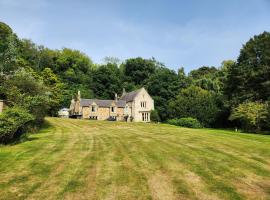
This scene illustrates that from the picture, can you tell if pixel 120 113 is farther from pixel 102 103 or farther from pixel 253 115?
pixel 253 115

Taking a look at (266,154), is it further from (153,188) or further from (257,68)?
(257,68)

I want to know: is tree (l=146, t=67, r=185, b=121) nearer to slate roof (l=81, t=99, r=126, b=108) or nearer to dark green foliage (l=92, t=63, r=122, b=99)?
slate roof (l=81, t=99, r=126, b=108)

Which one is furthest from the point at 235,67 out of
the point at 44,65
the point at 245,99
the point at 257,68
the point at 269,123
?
the point at 44,65

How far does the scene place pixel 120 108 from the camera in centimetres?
6919

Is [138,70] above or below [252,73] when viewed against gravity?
above

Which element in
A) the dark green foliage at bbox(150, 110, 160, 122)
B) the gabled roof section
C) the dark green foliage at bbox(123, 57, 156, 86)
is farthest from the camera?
the dark green foliage at bbox(123, 57, 156, 86)

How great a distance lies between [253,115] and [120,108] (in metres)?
35.7

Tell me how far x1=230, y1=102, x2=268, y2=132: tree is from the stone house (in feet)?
88.9

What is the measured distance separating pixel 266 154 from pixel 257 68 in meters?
42.9

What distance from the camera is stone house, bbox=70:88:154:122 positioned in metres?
65.8

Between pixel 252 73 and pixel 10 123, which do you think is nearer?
pixel 10 123

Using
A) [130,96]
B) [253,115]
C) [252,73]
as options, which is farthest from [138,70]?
[253,115]

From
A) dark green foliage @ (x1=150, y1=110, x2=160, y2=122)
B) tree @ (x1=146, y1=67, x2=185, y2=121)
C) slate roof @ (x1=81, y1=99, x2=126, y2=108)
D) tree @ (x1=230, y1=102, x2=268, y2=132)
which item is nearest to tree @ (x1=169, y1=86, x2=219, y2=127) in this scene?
tree @ (x1=230, y1=102, x2=268, y2=132)

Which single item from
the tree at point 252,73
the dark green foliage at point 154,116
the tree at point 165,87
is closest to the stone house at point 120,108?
the tree at point 165,87
